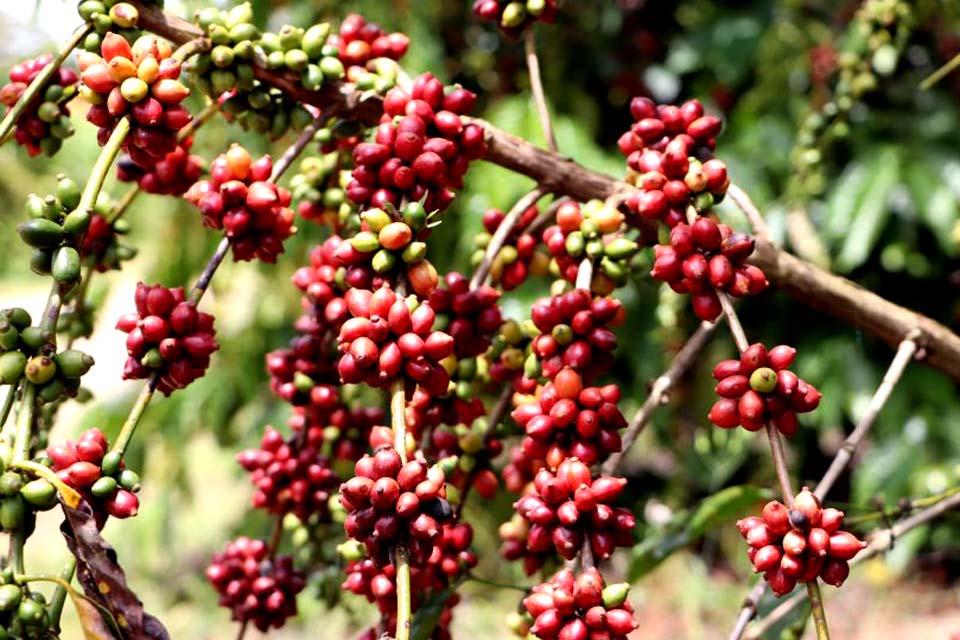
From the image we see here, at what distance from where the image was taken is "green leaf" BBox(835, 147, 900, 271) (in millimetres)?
2350

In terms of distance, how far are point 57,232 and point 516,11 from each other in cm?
58

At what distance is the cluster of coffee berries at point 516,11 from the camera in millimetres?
1130

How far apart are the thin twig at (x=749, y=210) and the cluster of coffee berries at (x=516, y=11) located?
28 cm

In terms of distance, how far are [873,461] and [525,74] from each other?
1458 millimetres

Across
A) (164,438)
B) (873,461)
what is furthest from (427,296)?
(164,438)

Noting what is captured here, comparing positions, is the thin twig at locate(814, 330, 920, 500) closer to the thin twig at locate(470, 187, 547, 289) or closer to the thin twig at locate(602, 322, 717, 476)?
the thin twig at locate(602, 322, 717, 476)

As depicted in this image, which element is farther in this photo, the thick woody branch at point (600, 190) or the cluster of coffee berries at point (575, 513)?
the thick woody branch at point (600, 190)

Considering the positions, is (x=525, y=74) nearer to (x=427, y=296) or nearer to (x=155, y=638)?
(x=427, y=296)

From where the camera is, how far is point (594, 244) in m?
0.97

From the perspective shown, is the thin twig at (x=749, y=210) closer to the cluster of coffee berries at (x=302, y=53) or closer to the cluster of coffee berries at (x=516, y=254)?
the cluster of coffee berries at (x=516, y=254)

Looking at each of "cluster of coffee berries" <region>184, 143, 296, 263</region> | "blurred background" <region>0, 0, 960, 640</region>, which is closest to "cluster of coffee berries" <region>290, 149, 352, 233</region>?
"cluster of coffee berries" <region>184, 143, 296, 263</region>

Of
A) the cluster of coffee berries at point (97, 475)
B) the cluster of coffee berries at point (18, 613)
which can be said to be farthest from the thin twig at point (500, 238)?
the cluster of coffee berries at point (18, 613)

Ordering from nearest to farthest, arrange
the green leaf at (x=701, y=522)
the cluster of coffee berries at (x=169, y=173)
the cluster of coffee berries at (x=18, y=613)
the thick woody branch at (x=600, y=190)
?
the cluster of coffee berries at (x=18, y=613), the thick woody branch at (x=600, y=190), the cluster of coffee berries at (x=169, y=173), the green leaf at (x=701, y=522)

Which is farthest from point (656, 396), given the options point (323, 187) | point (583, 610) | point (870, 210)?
point (870, 210)
